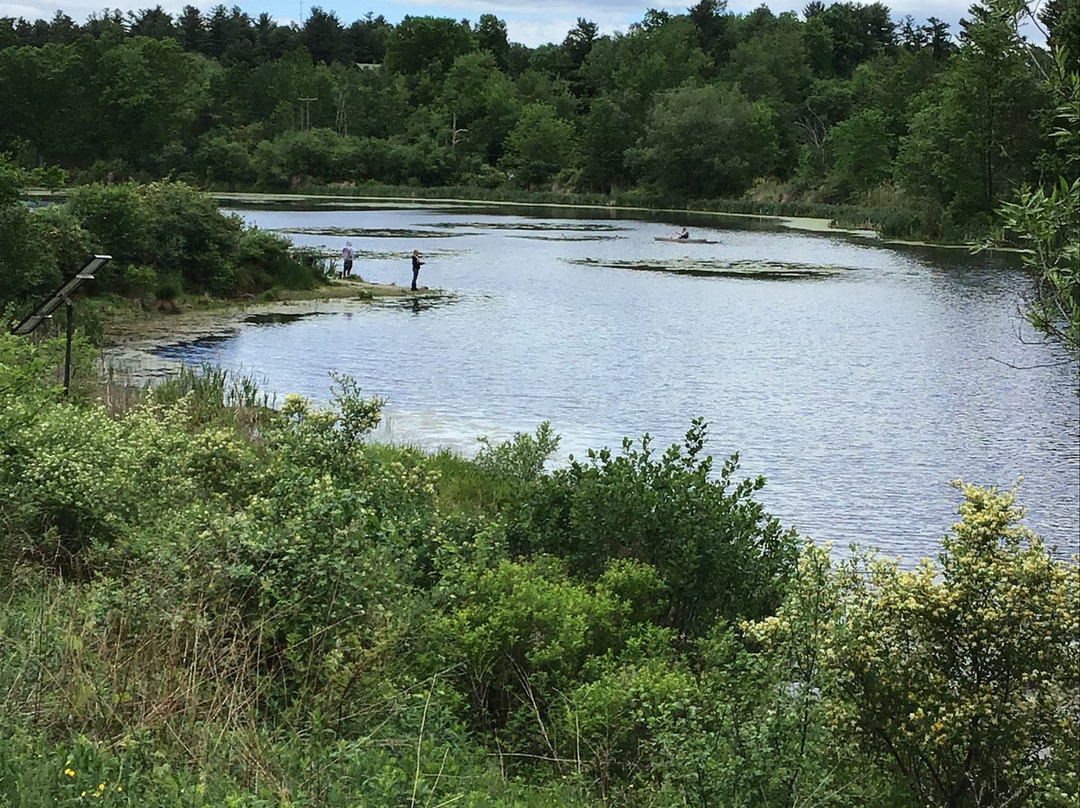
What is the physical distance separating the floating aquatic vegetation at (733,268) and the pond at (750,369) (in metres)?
0.13

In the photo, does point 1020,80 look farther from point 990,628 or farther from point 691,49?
point 691,49

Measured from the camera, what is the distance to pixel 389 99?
149375 mm

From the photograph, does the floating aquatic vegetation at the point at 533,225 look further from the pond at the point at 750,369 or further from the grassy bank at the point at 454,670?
the grassy bank at the point at 454,670

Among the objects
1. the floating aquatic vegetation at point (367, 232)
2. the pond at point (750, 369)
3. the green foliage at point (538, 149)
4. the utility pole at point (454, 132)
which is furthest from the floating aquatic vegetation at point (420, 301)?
the utility pole at point (454, 132)

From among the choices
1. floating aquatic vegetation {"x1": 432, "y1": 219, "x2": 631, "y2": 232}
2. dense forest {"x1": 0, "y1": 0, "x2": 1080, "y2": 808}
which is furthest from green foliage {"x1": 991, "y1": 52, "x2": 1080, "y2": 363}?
floating aquatic vegetation {"x1": 432, "y1": 219, "x2": 631, "y2": 232}

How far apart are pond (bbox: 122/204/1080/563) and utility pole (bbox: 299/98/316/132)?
91023mm

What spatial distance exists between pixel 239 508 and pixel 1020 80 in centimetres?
7007

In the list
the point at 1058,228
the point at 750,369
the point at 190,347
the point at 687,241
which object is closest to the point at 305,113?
the point at 687,241

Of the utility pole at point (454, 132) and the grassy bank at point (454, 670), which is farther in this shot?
the utility pole at point (454, 132)

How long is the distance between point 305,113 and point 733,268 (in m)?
101

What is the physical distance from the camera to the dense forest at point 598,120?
81.7m

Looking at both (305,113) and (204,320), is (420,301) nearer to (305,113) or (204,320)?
(204,320)

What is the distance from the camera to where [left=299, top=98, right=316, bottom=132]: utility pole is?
145 meters

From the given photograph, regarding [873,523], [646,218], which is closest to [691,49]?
[646,218]
